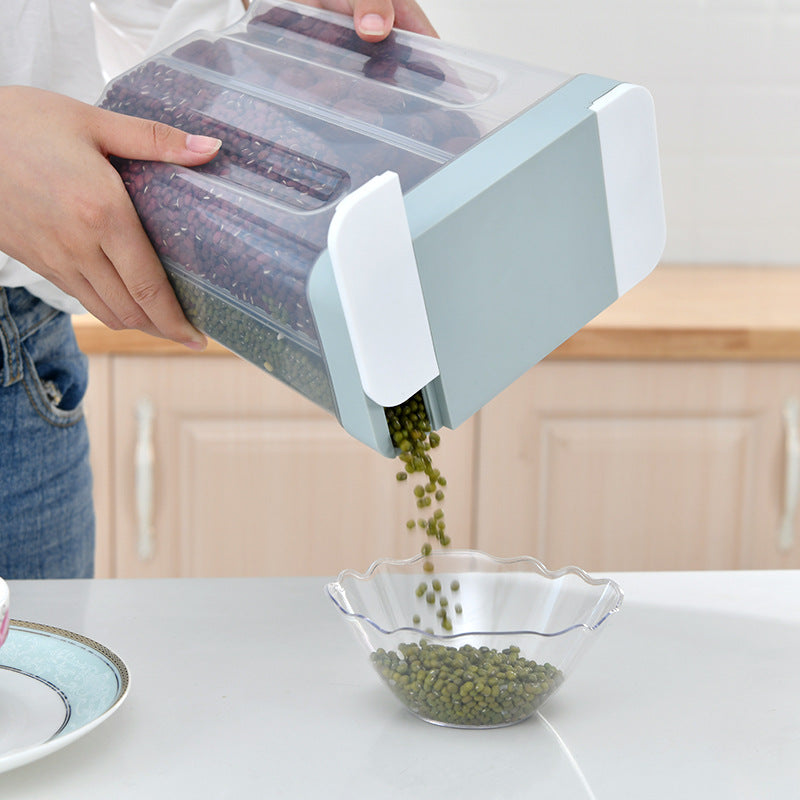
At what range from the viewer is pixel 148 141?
66 centimetres

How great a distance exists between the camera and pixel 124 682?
0.62m

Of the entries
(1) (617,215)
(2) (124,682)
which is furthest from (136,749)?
(1) (617,215)

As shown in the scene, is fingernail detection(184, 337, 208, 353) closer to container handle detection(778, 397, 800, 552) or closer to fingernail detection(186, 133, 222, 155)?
fingernail detection(186, 133, 222, 155)

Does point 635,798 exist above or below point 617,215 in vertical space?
below

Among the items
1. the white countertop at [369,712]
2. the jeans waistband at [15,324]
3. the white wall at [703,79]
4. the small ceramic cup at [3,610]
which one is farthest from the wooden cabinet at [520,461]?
the small ceramic cup at [3,610]

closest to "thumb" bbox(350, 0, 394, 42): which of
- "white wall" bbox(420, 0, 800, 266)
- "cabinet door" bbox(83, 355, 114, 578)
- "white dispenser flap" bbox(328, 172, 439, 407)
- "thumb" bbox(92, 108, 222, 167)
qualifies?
"thumb" bbox(92, 108, 222, 167)

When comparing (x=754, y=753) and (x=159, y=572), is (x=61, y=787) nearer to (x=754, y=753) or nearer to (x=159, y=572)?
(x=754, y=753)

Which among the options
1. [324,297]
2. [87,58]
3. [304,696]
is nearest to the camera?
[324,297]

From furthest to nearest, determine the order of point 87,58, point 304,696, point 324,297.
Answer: point 87,58 < point 304,696 < point 324,297

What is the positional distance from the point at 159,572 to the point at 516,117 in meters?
1.14

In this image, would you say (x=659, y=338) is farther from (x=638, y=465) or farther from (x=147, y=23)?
(x=147, y=23)

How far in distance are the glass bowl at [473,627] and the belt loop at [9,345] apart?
41 centimetres

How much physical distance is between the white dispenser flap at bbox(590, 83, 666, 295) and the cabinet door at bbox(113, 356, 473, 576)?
910 mm

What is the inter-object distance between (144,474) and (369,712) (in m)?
0.95
